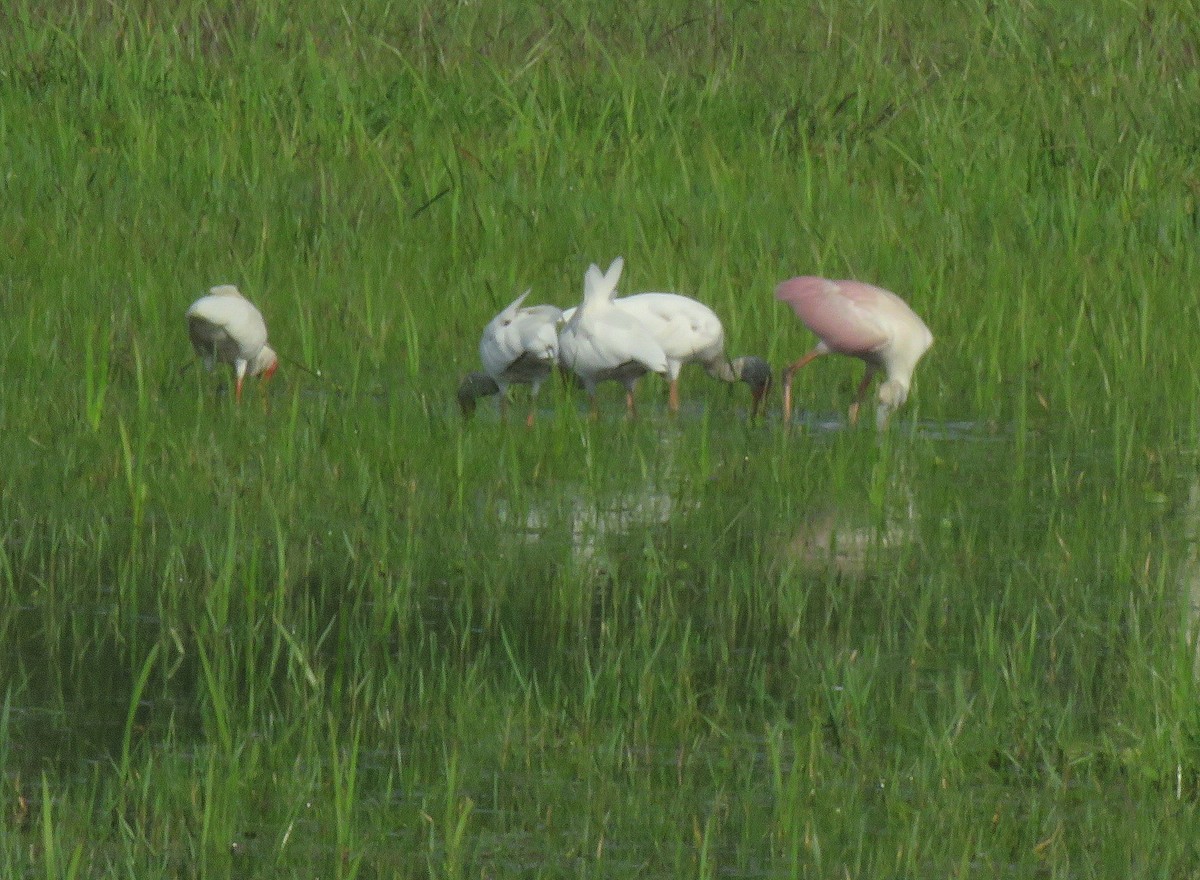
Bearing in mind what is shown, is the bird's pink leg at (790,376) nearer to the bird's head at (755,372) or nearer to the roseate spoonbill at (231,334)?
the bird's head at (755,372)

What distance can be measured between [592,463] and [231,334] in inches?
63.4

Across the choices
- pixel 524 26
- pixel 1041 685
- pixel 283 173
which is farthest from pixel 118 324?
pixel 524 26

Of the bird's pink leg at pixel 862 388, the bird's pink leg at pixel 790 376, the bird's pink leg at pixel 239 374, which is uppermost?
the bird's pink leg at pixel 239 374

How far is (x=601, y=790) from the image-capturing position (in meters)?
3.96

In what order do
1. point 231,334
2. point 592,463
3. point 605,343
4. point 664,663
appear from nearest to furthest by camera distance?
point 664,663
point 592,463
point 231,334
point 605,343

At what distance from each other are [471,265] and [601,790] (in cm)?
555

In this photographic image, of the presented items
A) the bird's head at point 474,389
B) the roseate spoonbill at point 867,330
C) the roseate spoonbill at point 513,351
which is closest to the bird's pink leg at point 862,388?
the roseate spoonbill at point 867,330

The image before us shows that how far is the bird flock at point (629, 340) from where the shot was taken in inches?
301

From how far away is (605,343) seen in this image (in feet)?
25.1

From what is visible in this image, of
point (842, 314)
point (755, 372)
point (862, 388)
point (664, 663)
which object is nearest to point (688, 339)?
point (755, 372)

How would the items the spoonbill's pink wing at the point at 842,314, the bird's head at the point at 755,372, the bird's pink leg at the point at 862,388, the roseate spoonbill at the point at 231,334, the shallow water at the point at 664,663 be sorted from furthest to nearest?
the bird's head at the point at 755,372 < the spoonbill's pink wing at the point at 842,314 < the bird's pink leg at the point at 862,388 < the roseate spoonbill at the point at 231,334 < the shallow water at the point at 664,663

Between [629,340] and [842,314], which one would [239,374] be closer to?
[629,340]

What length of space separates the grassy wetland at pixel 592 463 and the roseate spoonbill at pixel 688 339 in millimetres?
259

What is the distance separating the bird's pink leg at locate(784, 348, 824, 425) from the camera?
7.66m
